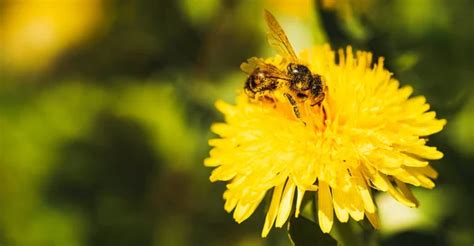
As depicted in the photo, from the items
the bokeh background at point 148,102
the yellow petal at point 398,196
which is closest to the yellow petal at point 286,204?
the yellow petal at point 398,196

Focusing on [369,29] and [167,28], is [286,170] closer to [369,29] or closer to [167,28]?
[369,29]

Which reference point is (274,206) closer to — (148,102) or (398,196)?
(398,196)

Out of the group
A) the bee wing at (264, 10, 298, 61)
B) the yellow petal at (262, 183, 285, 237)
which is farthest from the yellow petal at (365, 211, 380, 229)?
the bee wing at (264, 10, 298, 61)

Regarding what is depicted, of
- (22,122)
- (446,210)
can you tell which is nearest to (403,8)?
(446,210)

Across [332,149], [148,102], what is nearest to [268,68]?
[332,149]

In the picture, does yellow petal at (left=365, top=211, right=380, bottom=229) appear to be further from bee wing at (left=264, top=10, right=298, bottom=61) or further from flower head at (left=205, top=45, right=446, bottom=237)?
bee wing at (left=264, top=10, right=298, bottom=61)
